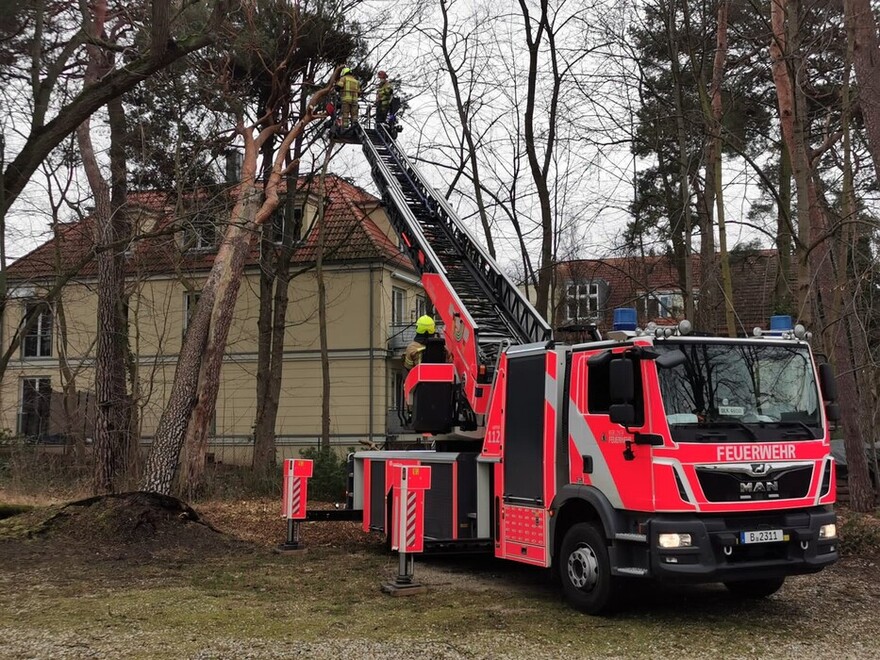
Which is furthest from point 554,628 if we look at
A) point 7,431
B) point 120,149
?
point 7,431

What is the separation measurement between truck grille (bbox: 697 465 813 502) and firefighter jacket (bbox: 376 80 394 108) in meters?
11.3

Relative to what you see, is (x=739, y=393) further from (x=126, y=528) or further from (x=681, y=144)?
(x=681, y=144)

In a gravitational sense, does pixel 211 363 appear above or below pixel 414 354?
above

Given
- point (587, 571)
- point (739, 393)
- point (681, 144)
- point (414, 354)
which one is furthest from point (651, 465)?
point (681, 144)

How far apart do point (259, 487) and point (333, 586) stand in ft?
32.2

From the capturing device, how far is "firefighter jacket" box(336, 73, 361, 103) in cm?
1598

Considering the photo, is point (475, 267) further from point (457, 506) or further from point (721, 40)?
point (721, 40)

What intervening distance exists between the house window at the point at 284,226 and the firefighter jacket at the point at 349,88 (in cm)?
466

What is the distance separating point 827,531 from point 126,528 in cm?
843

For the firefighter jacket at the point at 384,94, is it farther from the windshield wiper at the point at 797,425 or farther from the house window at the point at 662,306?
the windshield wiper at the point at 797,425

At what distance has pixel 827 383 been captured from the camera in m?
7.69

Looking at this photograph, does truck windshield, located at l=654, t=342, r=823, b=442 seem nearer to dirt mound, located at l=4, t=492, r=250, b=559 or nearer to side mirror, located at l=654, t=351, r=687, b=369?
side mirror, located at l=654, t=351, r=687, b=369

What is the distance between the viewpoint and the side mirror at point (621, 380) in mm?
6941

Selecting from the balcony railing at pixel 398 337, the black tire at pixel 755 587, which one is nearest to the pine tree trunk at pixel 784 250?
the black tire at pixel 755 587
